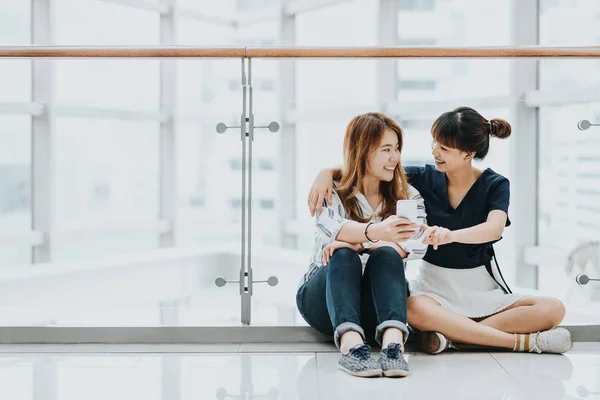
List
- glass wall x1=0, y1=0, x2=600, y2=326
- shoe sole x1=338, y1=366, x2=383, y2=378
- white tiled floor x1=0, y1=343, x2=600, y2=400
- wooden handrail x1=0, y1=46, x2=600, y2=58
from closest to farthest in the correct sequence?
1. white tiled floor x1=0, y1=343, x2=600, y2=400
2. shoe sole x1=338, y1=366, x2=383, y2=378
3. wooden handrail x1=0, y1=46, x2=600, y2=58
4. glass wall x1=0, y1=0, x2=600, y2=326

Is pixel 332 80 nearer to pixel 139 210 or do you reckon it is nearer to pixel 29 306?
pixel 139 210

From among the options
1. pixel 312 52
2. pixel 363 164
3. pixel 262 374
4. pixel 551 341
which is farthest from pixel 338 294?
pixel 312 52

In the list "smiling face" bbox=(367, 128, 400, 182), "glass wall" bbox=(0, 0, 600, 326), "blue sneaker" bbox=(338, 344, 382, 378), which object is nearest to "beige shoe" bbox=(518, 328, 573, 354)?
"glass wall" bbox=(0, 0, 600, 326)

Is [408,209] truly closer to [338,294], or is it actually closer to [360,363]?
[338,294]

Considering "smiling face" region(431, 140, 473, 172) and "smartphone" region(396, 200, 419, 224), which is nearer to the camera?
"smartphone" region(396, 200, 419, 224)

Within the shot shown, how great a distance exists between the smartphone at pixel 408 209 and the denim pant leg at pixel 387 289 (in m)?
0.16

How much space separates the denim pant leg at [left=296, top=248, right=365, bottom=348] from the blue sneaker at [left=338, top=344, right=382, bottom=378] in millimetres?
63

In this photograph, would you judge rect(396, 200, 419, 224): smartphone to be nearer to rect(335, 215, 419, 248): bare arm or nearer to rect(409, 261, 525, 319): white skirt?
rect(335, 215, 419, 248): bare arm

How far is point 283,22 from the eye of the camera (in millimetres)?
4559

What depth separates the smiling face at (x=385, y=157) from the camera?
6.50ft

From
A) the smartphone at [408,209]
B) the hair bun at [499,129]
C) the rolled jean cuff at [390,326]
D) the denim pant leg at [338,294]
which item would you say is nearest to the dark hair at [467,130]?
the hair bun at [499,129]

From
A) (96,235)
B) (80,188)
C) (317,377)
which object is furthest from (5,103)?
(317,377)

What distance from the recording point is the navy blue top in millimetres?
2021

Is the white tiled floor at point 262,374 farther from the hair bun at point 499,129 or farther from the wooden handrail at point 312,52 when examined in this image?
the wooden handrail at point 312,52
